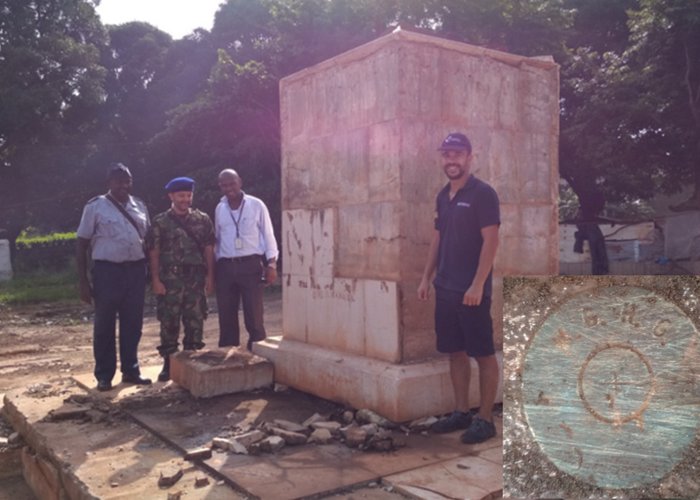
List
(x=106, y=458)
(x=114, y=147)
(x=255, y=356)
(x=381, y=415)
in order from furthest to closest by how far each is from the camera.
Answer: (x=114, y=147) → (x=255, y=356) → (x=381, y=415) → (x=106, y=458)

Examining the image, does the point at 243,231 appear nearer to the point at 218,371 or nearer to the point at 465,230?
the point at 218,371

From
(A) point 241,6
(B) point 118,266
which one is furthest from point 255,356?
(A) point 241,6

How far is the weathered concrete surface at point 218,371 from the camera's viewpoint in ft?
14.6

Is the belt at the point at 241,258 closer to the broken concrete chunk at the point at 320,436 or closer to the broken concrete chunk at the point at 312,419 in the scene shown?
the broken concrete chunk at the point at 312,419

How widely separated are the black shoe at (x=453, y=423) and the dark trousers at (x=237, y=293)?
7.05 ft

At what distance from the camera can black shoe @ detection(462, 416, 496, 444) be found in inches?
134

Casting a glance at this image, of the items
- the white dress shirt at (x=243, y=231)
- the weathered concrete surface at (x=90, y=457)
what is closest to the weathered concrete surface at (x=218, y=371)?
the weathered concrete surface at (x=90, y=457)

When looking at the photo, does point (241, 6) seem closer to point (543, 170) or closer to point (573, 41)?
point (573, 41)

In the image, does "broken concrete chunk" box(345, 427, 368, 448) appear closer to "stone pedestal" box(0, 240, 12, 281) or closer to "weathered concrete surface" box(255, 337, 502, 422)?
"weathered concrete surface" box(255, 337, 502, 422)

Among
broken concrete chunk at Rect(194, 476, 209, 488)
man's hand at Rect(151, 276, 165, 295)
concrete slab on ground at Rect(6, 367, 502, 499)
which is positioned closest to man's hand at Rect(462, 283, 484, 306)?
concrete slab on ground at Rect(6, 367, 502, 499)

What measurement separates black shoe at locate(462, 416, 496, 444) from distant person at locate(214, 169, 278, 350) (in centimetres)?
231

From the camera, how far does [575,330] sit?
71.6 inches

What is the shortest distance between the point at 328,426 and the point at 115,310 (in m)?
2.17

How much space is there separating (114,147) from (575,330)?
2306 cm
